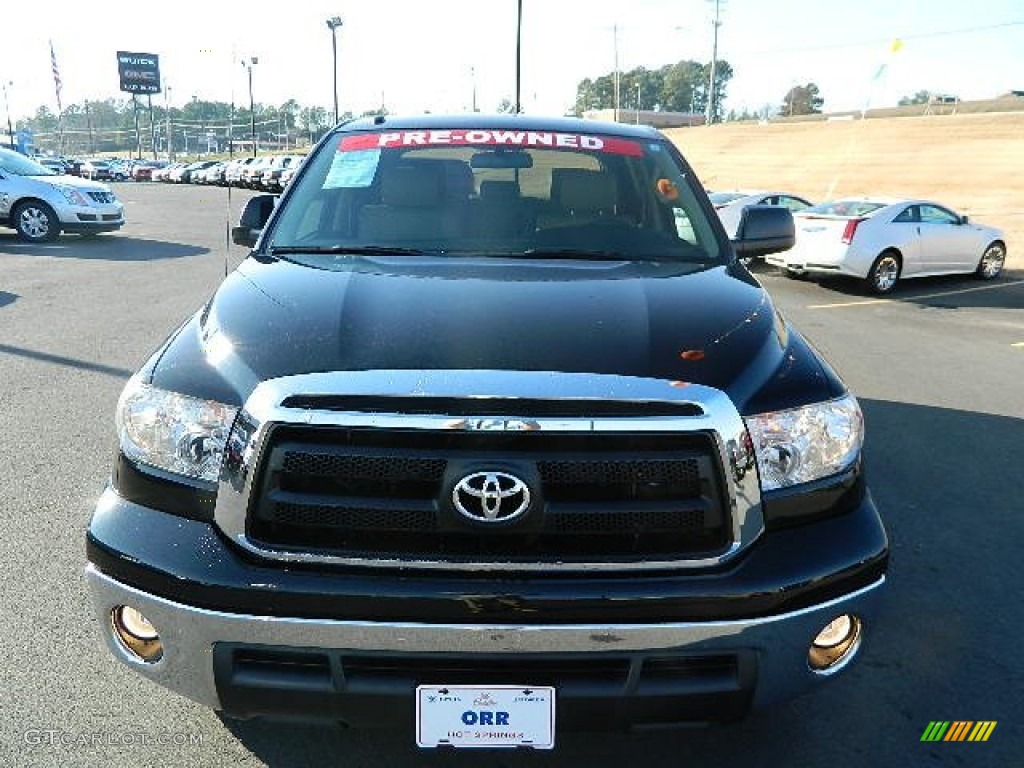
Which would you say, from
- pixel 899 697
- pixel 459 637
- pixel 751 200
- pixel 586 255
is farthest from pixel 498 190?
pixel 751 200

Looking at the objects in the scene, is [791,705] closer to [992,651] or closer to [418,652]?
[992,651]

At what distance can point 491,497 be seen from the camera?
6.30ft

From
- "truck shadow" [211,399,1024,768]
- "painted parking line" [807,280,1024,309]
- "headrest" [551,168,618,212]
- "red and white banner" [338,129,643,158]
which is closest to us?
"truck shadow" [211,399,1024,768]

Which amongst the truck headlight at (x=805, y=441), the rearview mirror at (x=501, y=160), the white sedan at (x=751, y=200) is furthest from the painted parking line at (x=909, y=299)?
the truck headlight at (x=805, y=441)

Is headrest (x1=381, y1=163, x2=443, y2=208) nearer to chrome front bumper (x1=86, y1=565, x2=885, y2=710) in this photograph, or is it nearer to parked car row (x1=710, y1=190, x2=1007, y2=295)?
chrome front bumper (x1=86, y1=565, x2=885, y2=710)

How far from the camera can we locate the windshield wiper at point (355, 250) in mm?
3100

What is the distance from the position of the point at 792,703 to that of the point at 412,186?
7.73ft

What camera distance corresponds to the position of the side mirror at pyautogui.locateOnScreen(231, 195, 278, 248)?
3.81 meters

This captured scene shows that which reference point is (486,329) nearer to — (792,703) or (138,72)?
(792,703)

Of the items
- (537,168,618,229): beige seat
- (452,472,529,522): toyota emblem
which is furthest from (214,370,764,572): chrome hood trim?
(537,168,618,229): beige seat

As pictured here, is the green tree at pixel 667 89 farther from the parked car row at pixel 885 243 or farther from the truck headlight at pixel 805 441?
the truck headlight at pixel 805 441

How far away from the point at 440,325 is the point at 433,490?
503 millimetres

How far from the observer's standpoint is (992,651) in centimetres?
308

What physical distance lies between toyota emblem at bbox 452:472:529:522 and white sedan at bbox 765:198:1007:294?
11.9m
